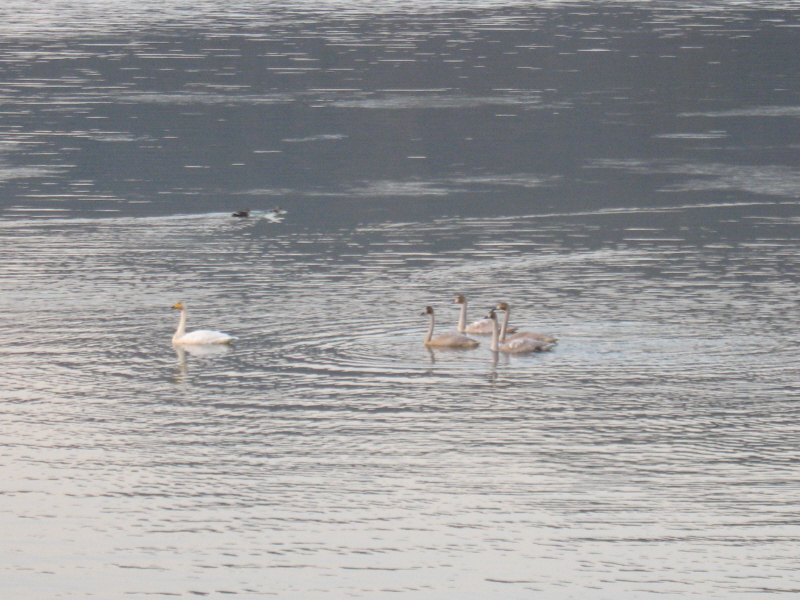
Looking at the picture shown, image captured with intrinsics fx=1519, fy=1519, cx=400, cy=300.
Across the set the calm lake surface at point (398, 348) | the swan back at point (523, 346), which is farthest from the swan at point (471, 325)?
the swan back at point (523, 346)

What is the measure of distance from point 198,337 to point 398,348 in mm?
3398

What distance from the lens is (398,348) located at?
84.0ft

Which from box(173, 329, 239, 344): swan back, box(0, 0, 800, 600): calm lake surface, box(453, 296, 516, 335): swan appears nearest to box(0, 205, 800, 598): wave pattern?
box(0, 0, 800, 600): calm lake surface

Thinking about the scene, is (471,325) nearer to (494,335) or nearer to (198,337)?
(494,335)

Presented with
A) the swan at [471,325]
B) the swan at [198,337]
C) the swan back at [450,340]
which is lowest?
the swan at [471,325]

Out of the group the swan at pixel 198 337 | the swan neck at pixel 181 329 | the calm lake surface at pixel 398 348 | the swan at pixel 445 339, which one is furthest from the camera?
the swan neck at pixel 181 329

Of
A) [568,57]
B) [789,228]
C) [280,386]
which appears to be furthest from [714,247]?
[568,57]

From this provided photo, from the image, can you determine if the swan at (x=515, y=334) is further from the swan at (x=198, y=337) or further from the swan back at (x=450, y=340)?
the swan at (x=198, y=337)

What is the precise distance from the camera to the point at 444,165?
46500mm

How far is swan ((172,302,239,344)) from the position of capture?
84.6 feet

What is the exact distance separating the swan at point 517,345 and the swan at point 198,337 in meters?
4.50

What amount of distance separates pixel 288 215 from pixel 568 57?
121 ft

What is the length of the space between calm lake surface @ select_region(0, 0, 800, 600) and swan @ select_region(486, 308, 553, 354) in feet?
0.85

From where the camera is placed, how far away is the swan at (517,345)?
2489 centimetres
